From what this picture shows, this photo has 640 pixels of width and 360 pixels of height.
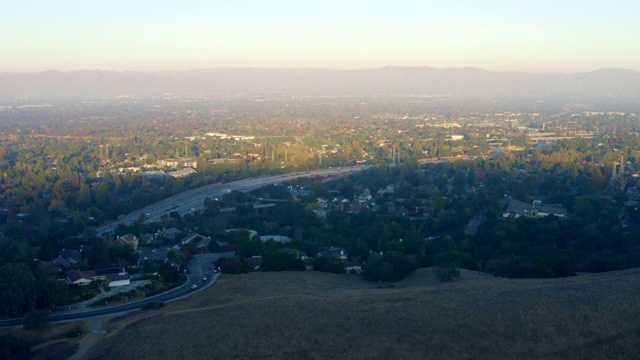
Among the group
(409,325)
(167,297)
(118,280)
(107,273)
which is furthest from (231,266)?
(409,325)

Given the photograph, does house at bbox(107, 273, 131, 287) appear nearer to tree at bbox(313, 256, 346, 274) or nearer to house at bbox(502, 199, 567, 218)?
tree at bbox(313, 256, 346, 274)

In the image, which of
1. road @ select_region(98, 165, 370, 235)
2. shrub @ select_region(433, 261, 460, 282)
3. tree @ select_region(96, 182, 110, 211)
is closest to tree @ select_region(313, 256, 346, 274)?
shrub @ select_region(433, 261, 460, 282)

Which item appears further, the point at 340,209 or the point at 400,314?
the point at 340,209

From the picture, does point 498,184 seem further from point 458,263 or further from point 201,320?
point 201,320

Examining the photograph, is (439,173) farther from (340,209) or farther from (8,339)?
(8,339)

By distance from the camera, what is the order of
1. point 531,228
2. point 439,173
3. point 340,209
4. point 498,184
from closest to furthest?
point 531,228
point 340,209
point 498,184
point 439,173

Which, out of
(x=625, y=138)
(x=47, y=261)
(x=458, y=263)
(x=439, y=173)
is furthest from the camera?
(x=625, y=138)

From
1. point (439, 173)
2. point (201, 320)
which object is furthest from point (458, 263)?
point (439, 173)
